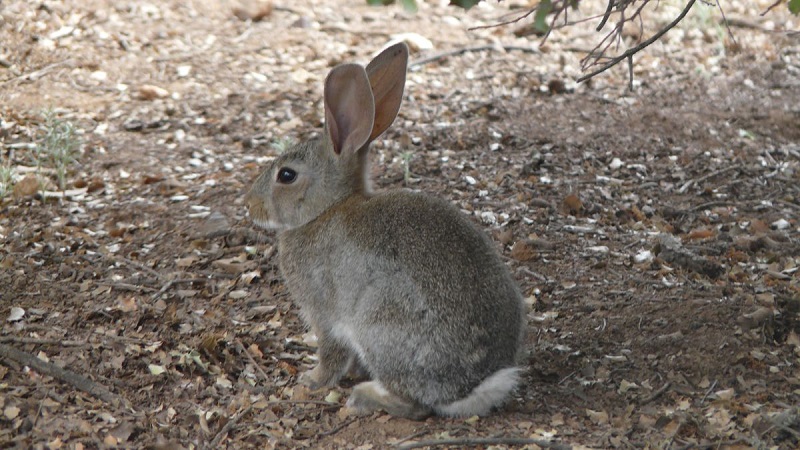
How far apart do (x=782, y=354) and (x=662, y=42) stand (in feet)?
19.2

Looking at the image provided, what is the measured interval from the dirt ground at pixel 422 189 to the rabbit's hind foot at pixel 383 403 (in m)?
0.05

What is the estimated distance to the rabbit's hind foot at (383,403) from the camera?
498cm

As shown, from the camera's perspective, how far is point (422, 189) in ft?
24.5

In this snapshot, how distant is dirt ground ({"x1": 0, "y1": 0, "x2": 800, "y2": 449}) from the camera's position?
4.98m

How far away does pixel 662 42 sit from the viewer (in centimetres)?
1052

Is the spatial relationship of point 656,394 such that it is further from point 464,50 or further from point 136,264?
point 464,50

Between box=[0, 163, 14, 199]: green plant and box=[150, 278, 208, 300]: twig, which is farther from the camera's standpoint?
box=[0, 163, 14, 199]: green plant

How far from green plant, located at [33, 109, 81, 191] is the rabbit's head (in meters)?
2.48

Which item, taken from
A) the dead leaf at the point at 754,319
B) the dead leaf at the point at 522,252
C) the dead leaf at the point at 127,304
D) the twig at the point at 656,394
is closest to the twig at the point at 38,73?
the dead leaf at the point at 127,304

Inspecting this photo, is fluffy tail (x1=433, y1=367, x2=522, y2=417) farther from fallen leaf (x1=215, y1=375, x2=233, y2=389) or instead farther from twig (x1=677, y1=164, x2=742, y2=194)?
twig (x1=677, y1=164, x2=742, y2=194)

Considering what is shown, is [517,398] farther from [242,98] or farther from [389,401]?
[242,98]

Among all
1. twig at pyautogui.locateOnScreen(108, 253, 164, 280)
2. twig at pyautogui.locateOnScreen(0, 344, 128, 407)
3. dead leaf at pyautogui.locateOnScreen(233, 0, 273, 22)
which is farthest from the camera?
dead leaf at pyautogui.locateOnScreen(233, 0, 273, 22)

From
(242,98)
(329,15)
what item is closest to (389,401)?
(242,98)

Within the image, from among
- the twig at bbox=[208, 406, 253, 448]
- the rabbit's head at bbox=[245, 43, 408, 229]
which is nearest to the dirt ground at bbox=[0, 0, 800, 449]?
the twig at bbox=[208, 406, 253, 448]
